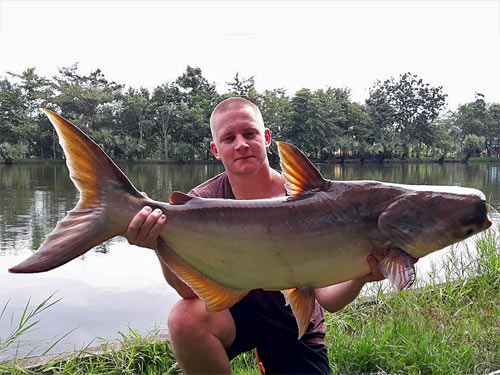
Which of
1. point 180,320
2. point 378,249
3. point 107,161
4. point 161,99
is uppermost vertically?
point 161,99

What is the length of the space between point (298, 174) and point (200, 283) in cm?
61

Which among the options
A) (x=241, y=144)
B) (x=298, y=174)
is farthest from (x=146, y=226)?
(x=241, y=144)

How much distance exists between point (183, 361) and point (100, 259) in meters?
5.69

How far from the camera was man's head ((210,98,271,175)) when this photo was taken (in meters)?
2.35

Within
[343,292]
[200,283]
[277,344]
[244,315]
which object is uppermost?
[200,283]

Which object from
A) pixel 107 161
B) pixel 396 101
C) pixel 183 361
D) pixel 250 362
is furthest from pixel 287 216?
pixel 396 101

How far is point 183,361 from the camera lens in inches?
91.4

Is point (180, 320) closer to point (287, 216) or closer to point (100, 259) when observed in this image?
point (287, 216)

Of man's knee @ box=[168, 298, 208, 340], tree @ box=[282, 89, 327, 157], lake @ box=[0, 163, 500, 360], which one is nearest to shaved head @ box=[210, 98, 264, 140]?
man's knee @ box=[168, 298, 208, 340]

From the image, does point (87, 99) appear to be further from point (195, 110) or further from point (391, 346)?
point (391, 346)

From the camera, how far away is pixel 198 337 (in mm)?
2244

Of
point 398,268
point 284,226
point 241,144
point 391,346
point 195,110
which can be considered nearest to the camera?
point 398,268

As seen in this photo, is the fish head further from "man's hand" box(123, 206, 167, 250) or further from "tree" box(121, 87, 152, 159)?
"tree" box(121, 87, 152, 159)

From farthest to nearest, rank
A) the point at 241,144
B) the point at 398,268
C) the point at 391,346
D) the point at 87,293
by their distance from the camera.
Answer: the point at 87,293
the point at 391,346
the point at 241,144
the point at 398,268
